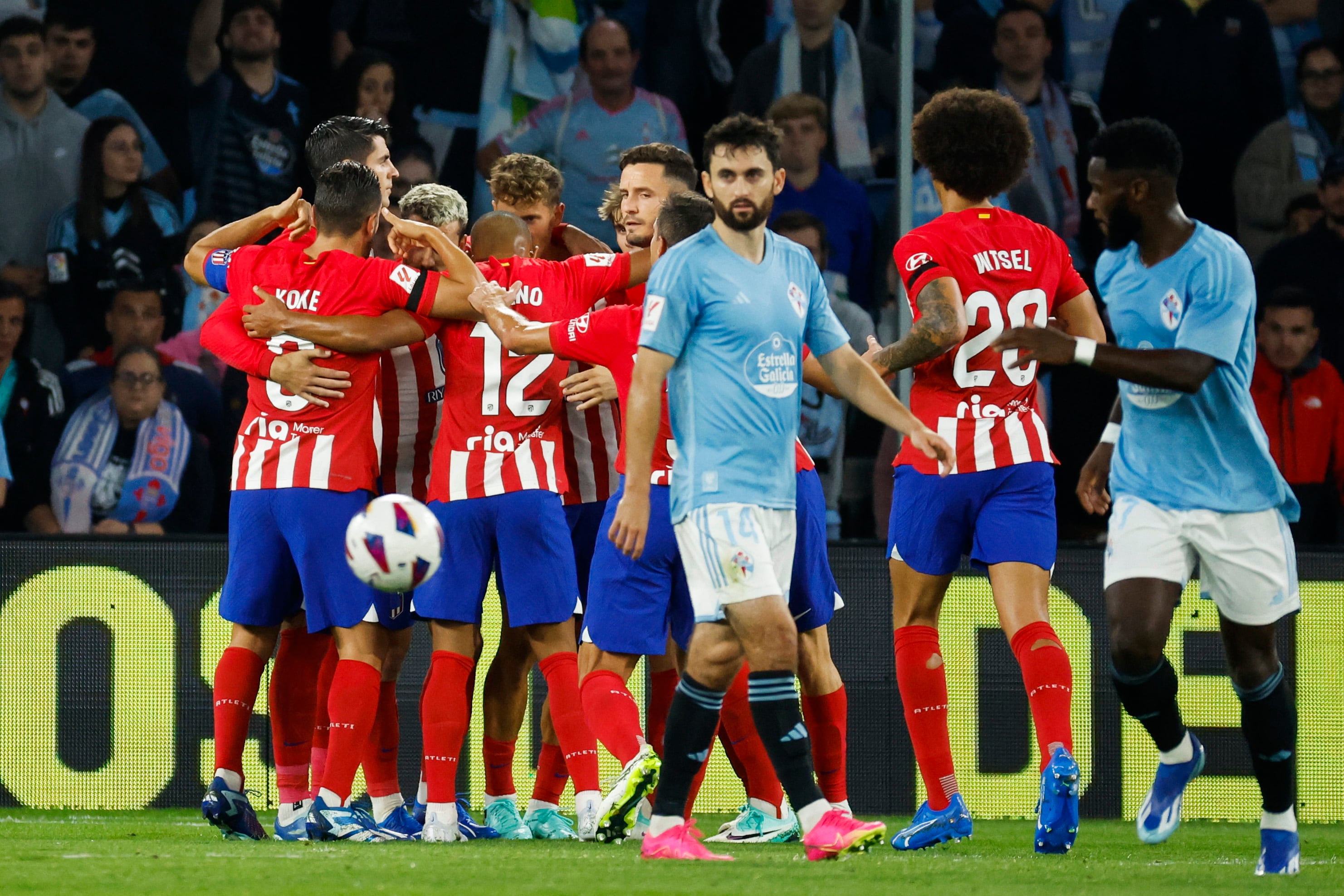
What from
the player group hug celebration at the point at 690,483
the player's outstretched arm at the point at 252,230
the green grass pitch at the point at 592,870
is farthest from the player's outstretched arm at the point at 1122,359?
the player's outstretched arm at the point at 252,230

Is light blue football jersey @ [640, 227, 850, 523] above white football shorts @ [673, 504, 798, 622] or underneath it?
above

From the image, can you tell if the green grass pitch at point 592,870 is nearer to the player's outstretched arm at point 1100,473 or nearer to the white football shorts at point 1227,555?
the white football shorts at point 1227,555

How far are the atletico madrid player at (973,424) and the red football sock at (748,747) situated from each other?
623mm

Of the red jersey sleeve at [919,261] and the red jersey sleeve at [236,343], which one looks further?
the red jersey sleeve at [236,343]

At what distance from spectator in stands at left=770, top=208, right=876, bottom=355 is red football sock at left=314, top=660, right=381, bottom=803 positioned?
4.39 m

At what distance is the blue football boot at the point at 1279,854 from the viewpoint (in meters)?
4.33

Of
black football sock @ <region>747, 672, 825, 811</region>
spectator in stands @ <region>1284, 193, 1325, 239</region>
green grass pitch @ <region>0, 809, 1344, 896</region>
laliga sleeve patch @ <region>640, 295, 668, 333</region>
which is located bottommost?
green grass pitch @ <region>0, 809, 1344, 896</region>

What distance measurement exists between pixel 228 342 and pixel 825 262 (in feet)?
14.7

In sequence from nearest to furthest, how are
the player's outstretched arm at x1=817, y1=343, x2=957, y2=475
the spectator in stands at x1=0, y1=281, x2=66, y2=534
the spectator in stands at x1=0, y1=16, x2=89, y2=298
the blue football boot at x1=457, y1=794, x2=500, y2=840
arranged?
the player's outstretched arm at x1=817, y1=343, x2=957, y2=475 < the blue football boot at x1=457, y1=794, x2=500, y2=840 < the spectator in stands at x1=0, y1=281, x2=66, y2=534 < the spectator in stands at x1=0, y1=16, x2=89, y2=298

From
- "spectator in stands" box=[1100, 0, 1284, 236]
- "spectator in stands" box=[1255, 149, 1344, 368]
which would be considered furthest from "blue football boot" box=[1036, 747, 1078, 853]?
"spectator in stands" box=[1100, 0, 1284, 236]

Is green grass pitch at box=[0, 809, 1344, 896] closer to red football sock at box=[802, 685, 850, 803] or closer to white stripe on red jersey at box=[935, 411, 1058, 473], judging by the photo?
red football sock at box=[802, 685, 850, 803]

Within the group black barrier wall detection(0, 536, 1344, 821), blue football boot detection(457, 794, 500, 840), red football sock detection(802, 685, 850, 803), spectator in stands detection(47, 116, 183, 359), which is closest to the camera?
red football sock detection(802, 685, 850, 803)

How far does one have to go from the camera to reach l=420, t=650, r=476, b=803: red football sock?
520cm

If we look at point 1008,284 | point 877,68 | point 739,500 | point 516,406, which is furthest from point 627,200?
→ point 877,68
